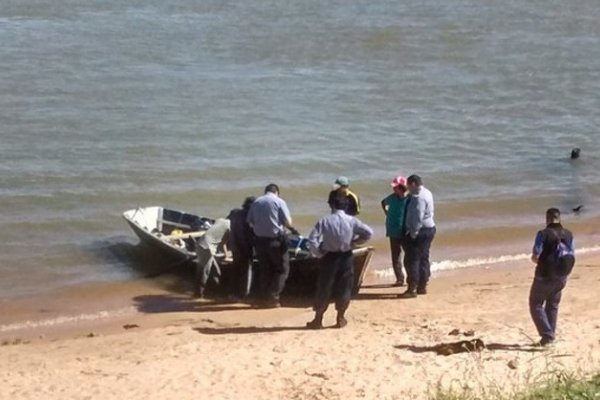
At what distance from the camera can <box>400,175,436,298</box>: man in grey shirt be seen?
15.4 meters

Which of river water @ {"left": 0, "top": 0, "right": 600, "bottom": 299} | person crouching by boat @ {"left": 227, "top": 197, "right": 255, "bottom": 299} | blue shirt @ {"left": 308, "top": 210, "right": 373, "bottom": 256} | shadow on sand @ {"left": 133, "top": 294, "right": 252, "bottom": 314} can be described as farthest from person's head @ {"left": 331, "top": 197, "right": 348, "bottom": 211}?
river water @ {"left": 0, "top": 0, "right": 600, "bottom": 299}

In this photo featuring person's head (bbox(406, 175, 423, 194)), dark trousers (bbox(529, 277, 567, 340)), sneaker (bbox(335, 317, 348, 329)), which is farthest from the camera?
person's head (bbox(406, 175, 423, 194))

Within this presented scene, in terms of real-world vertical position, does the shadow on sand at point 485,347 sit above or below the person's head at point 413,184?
below

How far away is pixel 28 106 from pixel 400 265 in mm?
15159

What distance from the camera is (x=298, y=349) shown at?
1379 cm

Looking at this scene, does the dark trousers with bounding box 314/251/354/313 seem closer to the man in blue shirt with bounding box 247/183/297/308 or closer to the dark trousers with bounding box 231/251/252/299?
the man in blue shirt with bounding box 247/183/297/308

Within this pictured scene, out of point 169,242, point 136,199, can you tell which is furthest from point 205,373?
point 136,199

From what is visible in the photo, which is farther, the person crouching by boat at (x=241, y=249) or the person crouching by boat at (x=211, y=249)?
the person crouching by boat at (x=211, y=249)

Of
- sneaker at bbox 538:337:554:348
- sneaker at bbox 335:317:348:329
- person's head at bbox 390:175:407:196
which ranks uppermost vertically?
person's head at bbox 390:175:407:196

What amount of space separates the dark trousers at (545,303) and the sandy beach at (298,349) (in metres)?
0.23

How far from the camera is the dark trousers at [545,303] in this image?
1297 centimetres

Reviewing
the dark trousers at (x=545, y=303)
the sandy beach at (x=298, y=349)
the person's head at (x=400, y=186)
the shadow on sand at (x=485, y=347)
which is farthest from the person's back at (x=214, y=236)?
the dark trousers at (x=545, y=303)

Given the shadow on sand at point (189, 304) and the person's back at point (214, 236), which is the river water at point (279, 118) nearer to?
the shadow on sand at point (189, 304)

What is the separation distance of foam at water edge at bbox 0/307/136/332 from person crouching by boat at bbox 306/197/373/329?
315cm
